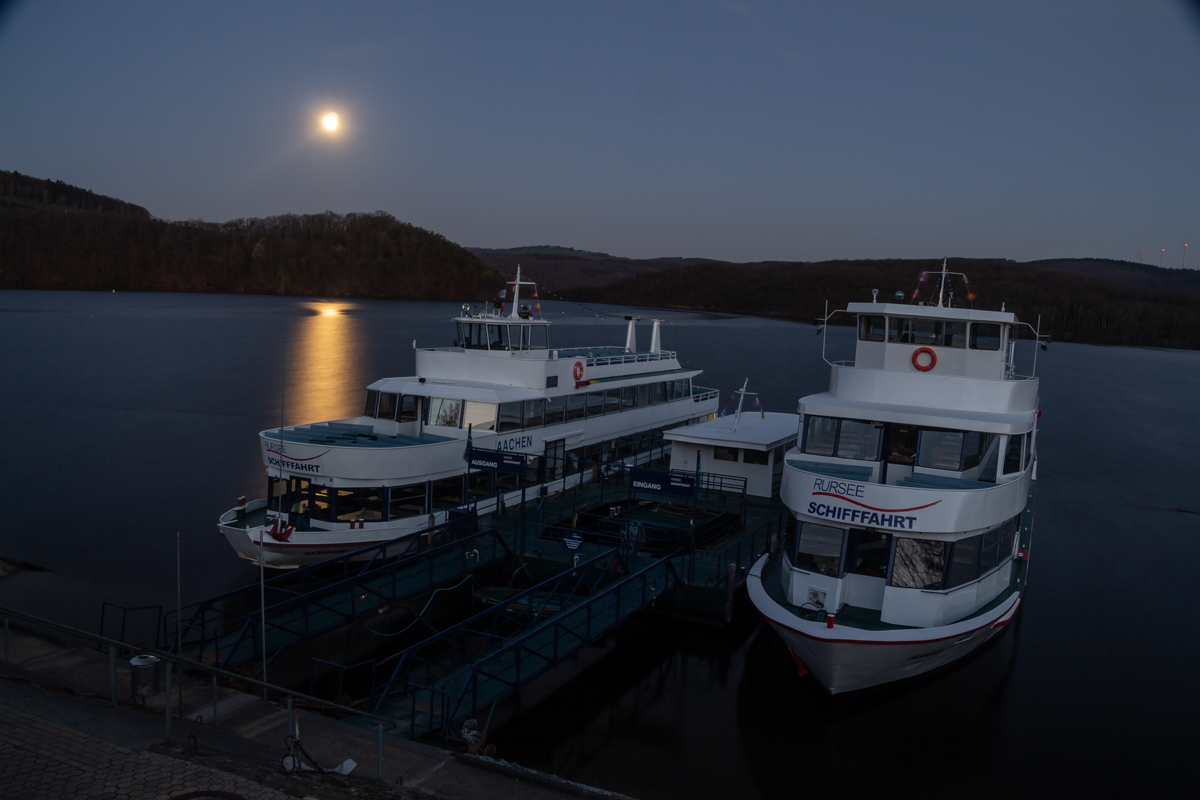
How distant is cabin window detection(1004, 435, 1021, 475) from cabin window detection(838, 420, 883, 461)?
2.42 metres

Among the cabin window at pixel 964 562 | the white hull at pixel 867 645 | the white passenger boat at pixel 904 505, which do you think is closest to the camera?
the white hull at pixel 867 645

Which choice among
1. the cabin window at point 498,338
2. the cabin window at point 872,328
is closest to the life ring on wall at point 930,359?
the cabin window at point 872,328

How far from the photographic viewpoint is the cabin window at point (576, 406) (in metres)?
24.4

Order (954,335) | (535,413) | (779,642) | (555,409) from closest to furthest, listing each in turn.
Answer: (954,335)
(779,642)
(535,413)
(555,409)

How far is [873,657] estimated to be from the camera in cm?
1364

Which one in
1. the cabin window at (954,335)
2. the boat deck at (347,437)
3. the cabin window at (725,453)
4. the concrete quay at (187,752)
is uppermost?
the cabin window at (954,335)

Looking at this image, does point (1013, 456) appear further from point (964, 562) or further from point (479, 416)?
point (479, 416)

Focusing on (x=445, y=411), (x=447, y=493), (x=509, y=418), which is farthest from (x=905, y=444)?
(x=445, y=411)

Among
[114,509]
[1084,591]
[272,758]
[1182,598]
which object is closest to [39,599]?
[114,509]

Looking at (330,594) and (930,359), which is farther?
(930,359)

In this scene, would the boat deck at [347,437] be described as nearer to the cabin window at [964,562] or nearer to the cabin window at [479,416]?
the cabin window at [479,416]

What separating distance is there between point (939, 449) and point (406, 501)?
1246cm

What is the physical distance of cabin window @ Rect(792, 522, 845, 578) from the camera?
14.6 metres

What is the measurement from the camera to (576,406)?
81.3 ft
